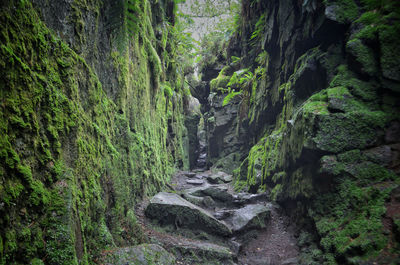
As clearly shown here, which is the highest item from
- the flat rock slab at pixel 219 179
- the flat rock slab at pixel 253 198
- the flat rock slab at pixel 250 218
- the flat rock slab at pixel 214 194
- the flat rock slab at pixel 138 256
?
the flat rock slab at pixel 138 256

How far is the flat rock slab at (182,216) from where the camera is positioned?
20.2 feet

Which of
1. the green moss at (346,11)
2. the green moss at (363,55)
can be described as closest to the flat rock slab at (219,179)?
the green moss at (363,55)

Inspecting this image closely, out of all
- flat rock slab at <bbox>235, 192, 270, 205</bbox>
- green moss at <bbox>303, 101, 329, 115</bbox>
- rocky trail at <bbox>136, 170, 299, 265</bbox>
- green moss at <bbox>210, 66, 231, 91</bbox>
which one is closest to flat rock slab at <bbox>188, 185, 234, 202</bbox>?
flat rock slab at <bbox>235, 192, 270, 205</bbox>

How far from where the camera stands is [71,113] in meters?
3.20

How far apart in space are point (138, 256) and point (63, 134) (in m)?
2.31

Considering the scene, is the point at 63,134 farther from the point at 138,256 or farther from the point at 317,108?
the point at 317,108

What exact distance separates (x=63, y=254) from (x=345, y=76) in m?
6.92

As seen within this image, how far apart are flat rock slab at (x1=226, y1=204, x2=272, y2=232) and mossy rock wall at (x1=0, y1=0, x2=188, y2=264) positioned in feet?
11.2

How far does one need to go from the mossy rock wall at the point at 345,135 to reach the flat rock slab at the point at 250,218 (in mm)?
821

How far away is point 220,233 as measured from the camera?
21.0 ft

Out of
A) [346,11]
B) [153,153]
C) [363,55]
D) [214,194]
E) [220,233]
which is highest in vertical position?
[346,11]

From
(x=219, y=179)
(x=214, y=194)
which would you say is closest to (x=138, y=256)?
(x=214, y=194)

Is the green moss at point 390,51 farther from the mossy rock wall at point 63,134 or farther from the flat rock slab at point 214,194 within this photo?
the flat rock slab at point 214,194

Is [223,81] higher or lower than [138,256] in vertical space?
higher
